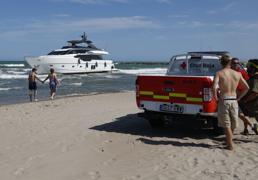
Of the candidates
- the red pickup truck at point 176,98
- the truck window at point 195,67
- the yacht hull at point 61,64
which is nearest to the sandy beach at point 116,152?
the red pickup truck at point 176,98

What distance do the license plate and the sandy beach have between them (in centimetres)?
57

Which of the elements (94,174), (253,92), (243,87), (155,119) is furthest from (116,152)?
(253,92)

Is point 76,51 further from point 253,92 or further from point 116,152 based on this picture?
point 116,152

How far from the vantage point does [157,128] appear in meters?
9.59

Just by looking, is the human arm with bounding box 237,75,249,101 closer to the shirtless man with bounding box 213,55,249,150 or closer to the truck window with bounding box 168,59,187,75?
the shirtless man with bounding box 213,55,249,150

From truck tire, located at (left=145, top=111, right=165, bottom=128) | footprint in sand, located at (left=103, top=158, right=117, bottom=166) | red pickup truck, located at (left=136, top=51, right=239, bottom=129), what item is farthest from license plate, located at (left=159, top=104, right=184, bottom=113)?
footprint in sand, located at (left=103, top=158, right=117, bottom=166)

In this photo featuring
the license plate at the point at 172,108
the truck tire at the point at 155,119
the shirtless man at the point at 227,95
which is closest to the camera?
the shirtless man at the point at 227,95

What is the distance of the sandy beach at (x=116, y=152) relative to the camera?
6.13 meters

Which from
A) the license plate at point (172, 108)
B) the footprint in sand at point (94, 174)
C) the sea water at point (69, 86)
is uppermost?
the license plate at point (172, 108)

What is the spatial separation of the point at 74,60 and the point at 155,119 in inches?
1692

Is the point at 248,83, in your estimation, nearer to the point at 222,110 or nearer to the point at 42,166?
the point at 222,110

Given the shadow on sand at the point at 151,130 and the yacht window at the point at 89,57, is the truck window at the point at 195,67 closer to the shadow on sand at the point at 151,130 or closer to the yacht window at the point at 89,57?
the shadow on sand at the point at 151,130

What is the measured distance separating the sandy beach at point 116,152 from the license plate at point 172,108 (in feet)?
1.89

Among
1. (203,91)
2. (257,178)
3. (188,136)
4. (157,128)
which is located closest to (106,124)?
(157,128)
